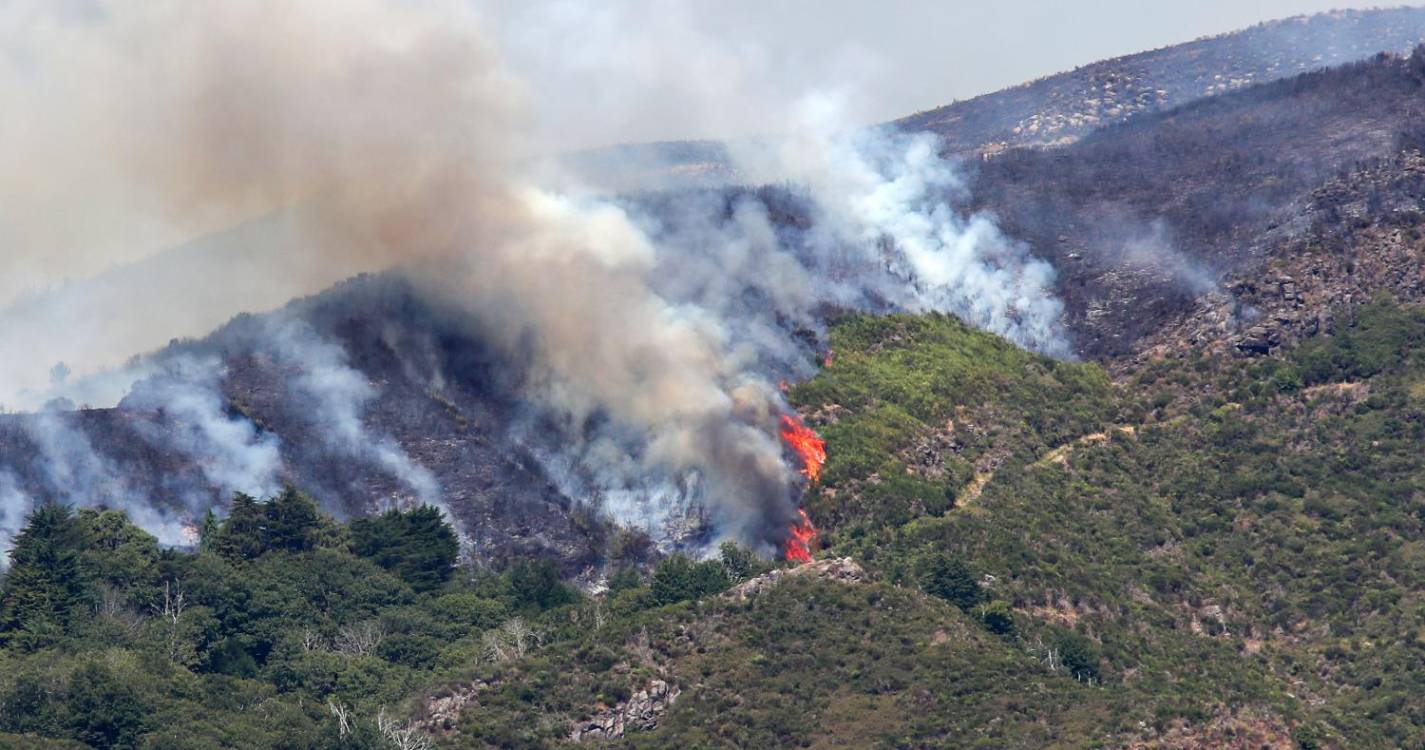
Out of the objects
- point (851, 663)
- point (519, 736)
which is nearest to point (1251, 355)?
point (851, 663)

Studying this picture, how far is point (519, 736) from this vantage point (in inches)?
4636

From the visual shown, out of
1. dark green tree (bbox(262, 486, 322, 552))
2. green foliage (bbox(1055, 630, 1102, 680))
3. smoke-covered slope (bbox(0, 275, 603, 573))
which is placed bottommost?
green foliage (bbox(1055, 630, 1102, 680))

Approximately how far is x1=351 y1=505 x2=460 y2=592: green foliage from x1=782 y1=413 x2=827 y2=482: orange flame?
54.2 ft

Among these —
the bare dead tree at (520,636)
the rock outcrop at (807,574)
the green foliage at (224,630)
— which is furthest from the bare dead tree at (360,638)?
the rock outcrop at (807,574)

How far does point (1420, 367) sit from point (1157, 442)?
12935 millimetres

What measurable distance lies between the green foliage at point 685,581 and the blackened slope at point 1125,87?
199ft

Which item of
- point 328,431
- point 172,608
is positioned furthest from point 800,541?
point 172,608

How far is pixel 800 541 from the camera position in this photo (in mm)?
132125

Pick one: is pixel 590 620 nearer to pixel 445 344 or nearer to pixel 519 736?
pixel 519 736

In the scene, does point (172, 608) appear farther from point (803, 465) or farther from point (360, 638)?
point (803, 465)

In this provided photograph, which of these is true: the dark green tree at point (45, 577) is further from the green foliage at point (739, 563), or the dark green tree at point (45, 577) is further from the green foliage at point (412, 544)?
the green foliage at point (739, 563)

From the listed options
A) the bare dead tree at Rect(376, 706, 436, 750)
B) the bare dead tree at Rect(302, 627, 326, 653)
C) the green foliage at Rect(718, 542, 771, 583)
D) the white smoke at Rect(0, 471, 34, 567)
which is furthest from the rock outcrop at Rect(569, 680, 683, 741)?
the white smoke at Rect(0, 471, 34, 567)

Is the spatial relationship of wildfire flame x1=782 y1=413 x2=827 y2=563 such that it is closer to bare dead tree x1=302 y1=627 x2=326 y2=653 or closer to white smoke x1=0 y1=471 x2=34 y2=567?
bare dead tree x1=302 y1=627 x2=326 y2=653

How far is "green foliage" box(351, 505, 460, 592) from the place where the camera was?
134 metres
